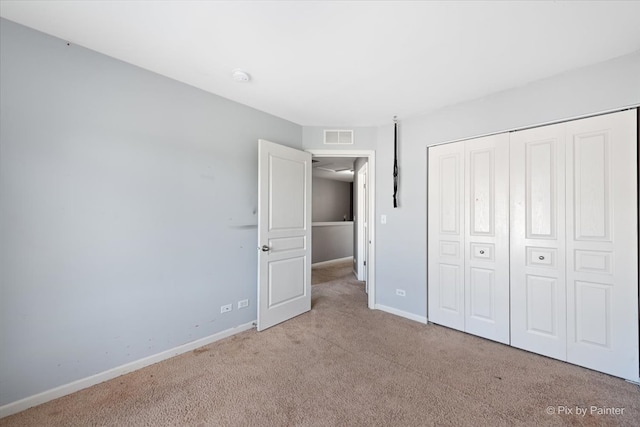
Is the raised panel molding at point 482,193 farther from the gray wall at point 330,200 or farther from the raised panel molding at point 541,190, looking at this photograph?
the gray wall at point 330,200

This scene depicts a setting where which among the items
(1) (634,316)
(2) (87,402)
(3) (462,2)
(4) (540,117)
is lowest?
(2) (87,402)

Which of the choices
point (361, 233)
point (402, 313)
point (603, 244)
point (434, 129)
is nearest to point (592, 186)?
point (603, 244)

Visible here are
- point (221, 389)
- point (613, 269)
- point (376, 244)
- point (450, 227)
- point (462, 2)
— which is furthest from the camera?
point (376, 244)

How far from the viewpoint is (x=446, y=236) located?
296cm

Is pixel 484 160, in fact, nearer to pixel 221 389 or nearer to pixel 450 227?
pixel 450 227

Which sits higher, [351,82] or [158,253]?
[351,82]

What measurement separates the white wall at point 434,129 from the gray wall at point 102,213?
1894mm

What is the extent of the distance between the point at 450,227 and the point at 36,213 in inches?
139

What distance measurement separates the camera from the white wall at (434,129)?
6.81 ft

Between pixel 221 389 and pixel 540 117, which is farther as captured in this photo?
pixel 540 117

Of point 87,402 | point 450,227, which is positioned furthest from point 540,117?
point 87,402

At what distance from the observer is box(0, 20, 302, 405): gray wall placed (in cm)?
169

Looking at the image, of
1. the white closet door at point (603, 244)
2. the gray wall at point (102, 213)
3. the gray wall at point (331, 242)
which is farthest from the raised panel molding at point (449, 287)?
the gray wall at point (331, 242)

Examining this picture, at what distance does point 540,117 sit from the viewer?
2357 millimetres
